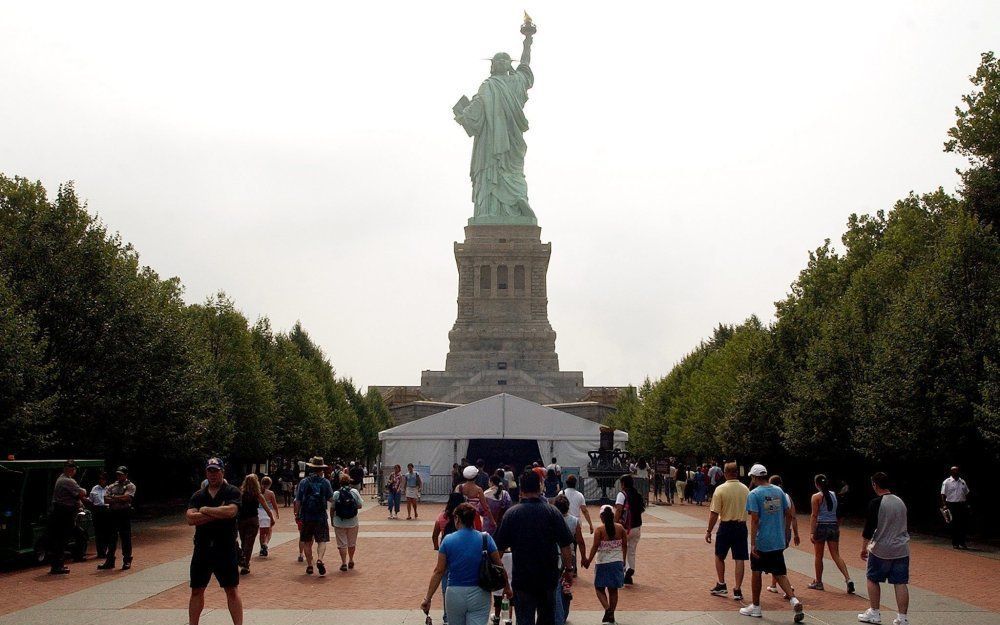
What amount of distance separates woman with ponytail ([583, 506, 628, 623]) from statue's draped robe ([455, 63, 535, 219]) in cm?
8564

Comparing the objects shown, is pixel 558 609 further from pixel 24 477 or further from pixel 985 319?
pixel 985 319

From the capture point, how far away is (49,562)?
19.1 m

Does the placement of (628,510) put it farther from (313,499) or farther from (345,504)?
(313,499)

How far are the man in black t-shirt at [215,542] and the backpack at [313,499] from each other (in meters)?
6.13

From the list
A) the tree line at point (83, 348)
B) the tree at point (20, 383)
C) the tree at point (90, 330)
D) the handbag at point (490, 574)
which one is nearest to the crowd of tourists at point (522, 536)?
the handbag at point (490, 574)

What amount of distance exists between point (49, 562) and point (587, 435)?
76.6 ft

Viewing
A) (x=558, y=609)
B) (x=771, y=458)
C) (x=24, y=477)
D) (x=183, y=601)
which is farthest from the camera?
(x=771, y=458)

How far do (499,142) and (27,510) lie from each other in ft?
268

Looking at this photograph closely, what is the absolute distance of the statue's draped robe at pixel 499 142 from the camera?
321 feet

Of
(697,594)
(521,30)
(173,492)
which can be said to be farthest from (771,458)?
(521,30)

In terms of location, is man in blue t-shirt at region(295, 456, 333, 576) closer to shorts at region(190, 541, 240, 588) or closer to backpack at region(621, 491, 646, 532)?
backpack at region(621, 491, 646, 532)

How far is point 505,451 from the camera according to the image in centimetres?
4612

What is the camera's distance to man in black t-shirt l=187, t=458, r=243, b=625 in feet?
36.6

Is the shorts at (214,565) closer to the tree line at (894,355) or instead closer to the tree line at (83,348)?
the tree line at (83,348)
